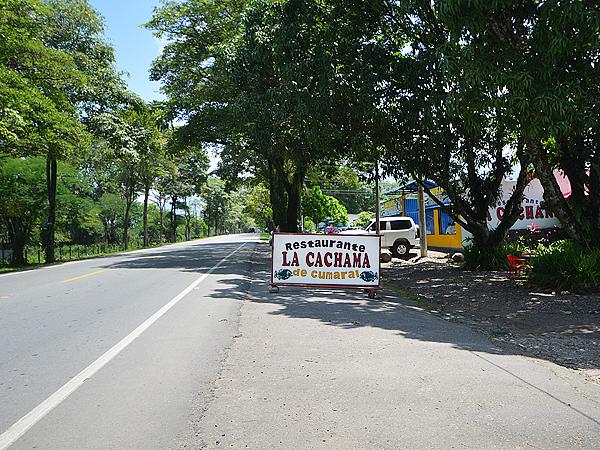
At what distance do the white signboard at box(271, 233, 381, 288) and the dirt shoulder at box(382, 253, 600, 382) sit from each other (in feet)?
5.24

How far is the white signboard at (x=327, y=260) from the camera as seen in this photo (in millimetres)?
12242

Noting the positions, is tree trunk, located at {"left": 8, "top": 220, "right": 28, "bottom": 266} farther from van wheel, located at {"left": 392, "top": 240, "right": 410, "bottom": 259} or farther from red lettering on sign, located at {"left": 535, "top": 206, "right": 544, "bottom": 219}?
red lettering on sign, located at {"left": 535, "top": 206, "right": 544, "bottom": 219}

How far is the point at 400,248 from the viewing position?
87.6 ft

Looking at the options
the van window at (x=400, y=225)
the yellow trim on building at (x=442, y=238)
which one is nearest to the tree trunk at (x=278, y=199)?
the van window at (x=400, y=225)

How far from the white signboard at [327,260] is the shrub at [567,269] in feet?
13.2

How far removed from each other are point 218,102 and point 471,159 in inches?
508

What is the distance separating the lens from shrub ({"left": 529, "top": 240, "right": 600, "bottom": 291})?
1167 centimetres

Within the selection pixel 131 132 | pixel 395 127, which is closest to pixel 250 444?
pixel 395 127

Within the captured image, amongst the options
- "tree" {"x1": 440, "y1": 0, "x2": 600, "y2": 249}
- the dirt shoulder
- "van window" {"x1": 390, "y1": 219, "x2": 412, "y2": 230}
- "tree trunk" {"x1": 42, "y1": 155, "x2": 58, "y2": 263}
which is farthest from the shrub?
"tree trunk" {"x1": 42, "y1": 155, "x2": 58, "y2": 263}

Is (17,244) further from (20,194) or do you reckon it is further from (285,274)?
(285,274)

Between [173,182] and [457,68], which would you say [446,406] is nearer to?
[457,68]

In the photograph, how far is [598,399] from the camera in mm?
5121

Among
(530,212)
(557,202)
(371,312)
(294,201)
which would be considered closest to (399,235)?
(294,201)

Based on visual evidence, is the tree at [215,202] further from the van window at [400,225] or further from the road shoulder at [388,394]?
the road shoulder at [388,394]
